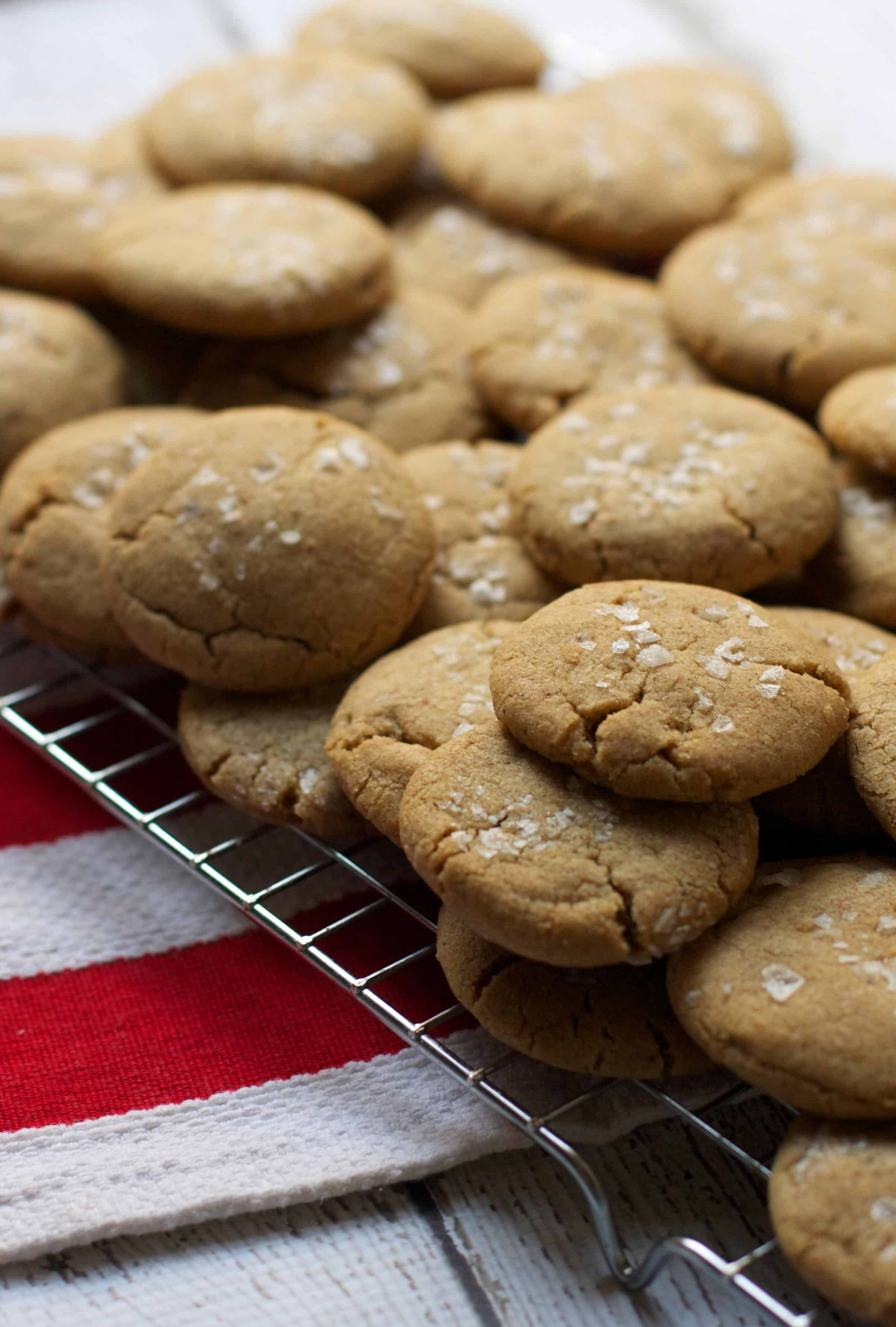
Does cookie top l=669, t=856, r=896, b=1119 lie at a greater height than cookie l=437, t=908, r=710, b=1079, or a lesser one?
greater

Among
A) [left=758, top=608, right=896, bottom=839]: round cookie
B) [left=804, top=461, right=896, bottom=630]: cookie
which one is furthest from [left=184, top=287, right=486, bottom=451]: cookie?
[left=758, top=608, right=896, bottom=839]: round cookie

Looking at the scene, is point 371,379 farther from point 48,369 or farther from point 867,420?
point 867,420

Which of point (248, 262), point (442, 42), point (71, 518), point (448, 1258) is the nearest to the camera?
point (448, 1258)

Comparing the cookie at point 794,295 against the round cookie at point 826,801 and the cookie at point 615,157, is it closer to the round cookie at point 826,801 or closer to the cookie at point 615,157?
the cookie at point 615,157

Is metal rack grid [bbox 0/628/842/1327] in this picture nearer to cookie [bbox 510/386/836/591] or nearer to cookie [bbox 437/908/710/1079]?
cookie [bbox 437/908/710/1079]

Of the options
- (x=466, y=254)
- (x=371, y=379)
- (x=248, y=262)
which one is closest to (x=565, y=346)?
(x=371, y=379)

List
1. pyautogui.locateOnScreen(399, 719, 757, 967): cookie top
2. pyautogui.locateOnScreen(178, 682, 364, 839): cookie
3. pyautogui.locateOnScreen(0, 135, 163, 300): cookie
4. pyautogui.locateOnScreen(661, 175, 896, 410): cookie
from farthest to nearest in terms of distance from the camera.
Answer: pyautogui.locateOnScreen(0, 135, 163, 300): cookie < pyautogui.locateOnScreen(661, 175, 896, 410): cookie < pyautogui.locateOnScreen(178, 682, 364, 839): cookie < pyautogui.locateOnScreen(399, 719, 757, 967): cookie top
